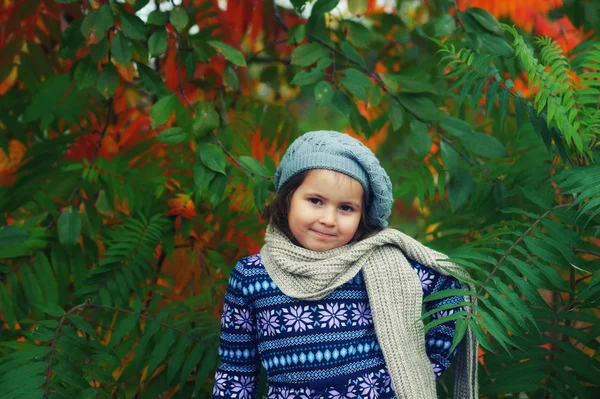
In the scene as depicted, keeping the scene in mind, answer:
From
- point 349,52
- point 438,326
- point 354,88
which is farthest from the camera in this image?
point 349,52

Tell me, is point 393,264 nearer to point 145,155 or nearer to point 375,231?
point 375,231

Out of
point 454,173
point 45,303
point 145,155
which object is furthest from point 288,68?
point 45,303

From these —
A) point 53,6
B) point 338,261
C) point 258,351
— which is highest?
point 53,6

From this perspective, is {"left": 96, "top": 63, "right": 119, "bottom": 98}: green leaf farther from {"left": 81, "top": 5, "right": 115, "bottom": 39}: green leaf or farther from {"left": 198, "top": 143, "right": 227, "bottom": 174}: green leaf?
{"left": 198, "top": 143, "right": 227, "bottom": 174}: green leaf

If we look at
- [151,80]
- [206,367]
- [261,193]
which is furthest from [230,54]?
[206,367]

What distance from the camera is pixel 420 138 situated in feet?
8.09

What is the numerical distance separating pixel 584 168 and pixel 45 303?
62.9 inches

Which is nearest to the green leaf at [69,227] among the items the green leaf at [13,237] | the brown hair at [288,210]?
the green leaf at [13,237]

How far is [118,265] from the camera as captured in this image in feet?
8.09

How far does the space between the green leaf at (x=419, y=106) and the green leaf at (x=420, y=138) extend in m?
0.03

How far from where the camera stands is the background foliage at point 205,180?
211 cm

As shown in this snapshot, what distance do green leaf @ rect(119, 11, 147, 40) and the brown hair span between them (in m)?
0.72

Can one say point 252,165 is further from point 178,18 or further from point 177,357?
point 177,357

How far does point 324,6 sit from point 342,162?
73cm
